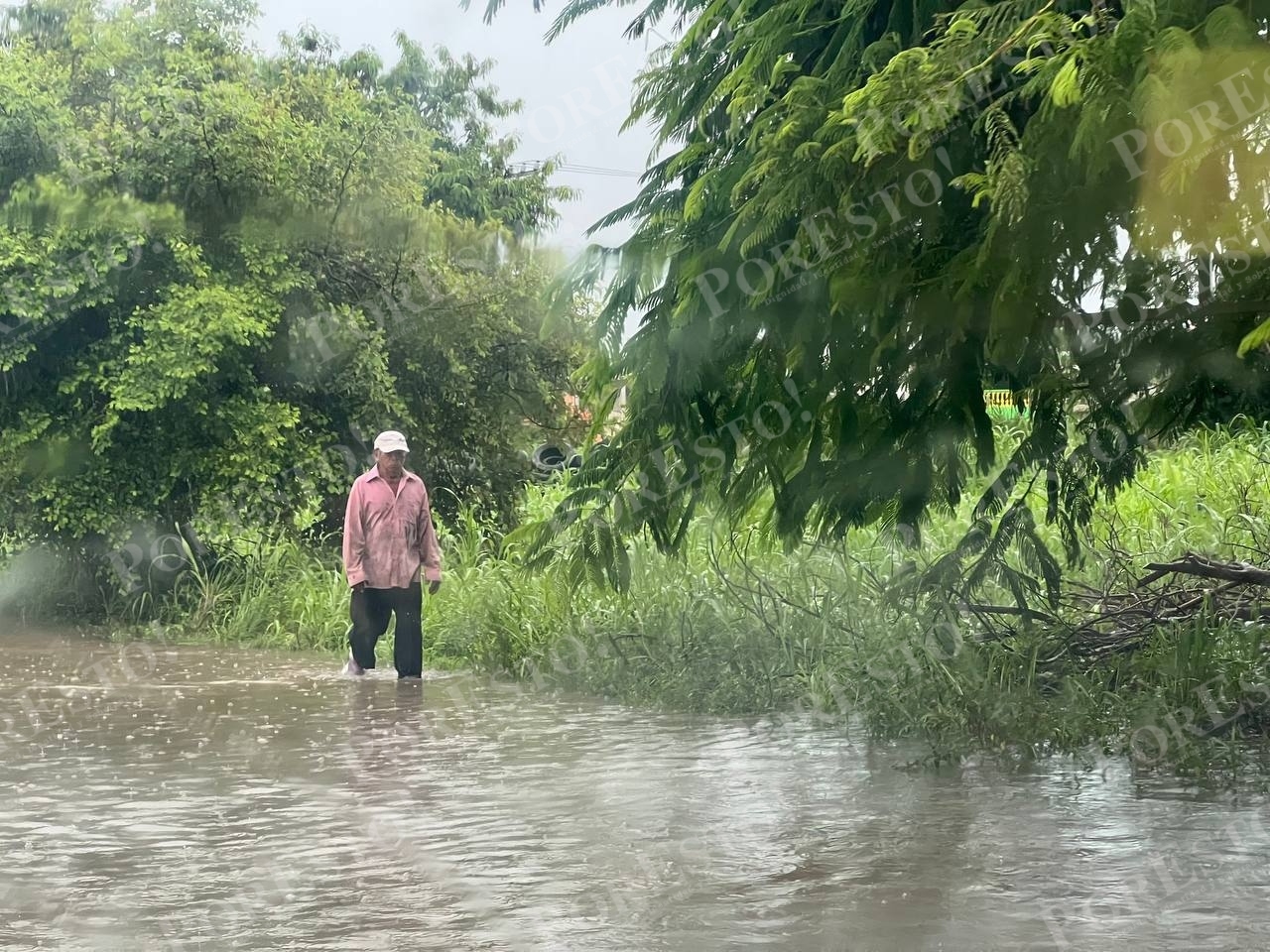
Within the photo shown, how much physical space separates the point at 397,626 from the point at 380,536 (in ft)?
2.21

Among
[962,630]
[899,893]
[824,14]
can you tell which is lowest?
[899,893]

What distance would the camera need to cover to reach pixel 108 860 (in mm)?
6535

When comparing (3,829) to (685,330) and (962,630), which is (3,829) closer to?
(685,330)

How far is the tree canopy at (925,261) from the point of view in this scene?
498 centimetres

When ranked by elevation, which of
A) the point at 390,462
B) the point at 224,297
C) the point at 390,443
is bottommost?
the point at 390,462

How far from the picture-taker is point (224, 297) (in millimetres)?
15258

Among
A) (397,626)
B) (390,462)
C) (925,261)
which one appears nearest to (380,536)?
(390,462)

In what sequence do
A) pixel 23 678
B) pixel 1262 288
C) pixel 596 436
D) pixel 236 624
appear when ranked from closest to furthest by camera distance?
pixel 1262 288
pixel 596 436
pixel 23 678
pixel 236 624

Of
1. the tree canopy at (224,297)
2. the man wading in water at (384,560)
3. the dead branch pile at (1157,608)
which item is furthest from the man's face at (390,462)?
the dead branch pile at (1157,608)

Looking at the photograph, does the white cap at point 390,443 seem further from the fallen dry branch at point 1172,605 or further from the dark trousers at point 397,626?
the fallen dry branch at point 1172,605

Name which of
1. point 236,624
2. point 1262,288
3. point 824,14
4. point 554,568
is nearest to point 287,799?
point 554,568

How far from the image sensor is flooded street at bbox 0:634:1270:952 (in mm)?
5430

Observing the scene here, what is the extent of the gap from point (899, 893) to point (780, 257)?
2.43 metres

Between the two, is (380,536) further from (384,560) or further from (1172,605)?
(1172,605)
